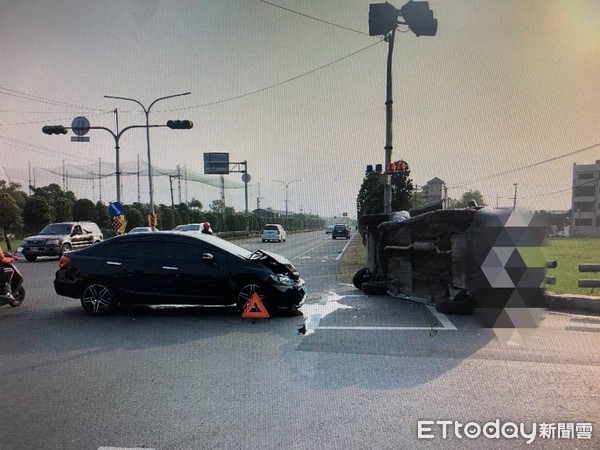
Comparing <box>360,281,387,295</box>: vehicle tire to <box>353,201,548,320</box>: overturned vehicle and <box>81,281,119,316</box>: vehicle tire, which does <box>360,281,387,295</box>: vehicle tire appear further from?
<box>81,281,119,316</box>: vehicle tire

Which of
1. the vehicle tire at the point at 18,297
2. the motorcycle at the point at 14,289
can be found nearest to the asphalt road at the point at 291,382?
the motorcycle at the point at 14,289

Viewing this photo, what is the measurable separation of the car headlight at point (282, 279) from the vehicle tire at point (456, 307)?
2.66 metres

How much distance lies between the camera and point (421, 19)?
1287 cm

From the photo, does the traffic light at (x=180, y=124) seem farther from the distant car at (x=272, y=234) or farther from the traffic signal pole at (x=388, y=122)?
the distant car at (x=272, y=234)

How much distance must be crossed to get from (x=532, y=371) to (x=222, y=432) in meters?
3.46

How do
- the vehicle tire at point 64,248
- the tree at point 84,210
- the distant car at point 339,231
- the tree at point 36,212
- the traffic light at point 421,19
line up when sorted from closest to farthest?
the traffic light at point 421,19 < the vehicle tire at point 64,248 < the tree at point 36,212 < the tree at point 84,210 < the distant car at point 339,231

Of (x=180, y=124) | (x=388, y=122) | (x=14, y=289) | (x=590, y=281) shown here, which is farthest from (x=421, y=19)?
(x=180, y=124)

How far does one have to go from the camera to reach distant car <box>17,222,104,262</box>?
20.6m

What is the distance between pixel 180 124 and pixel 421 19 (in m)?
14.3

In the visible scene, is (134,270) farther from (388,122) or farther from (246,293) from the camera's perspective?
(388,122)

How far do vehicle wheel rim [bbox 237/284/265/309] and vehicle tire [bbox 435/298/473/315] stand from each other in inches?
123

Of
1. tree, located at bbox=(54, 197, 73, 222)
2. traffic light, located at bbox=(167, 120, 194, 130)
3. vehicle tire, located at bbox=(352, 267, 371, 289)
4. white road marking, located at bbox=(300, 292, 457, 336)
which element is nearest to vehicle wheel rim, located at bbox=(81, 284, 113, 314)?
white road marking, located at bbox=(300, 292, 457, 336)

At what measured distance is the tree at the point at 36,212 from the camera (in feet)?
101

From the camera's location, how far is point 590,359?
222 inches
